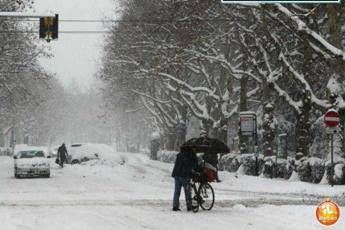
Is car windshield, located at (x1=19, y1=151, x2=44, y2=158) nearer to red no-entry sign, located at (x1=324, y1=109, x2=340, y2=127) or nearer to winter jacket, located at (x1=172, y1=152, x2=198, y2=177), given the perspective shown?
red no-entry sign, located at (x1=324, y1=109, x2=340, y2=127)

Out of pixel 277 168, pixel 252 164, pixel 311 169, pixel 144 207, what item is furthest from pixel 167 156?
pixel 144 207

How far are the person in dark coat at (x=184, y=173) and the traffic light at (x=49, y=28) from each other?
28.0 ft

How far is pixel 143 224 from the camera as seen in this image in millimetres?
14891

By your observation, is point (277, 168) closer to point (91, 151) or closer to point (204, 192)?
point (204, 192)

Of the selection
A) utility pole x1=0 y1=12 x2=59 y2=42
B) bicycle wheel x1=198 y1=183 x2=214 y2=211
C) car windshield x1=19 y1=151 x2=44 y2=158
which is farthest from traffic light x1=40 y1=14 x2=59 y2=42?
car windshield x1=19 y1=151 x2=44 y2=158

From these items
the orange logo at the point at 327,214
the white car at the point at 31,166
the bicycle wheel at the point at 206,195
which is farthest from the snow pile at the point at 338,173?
the orange logo at the point at 327,214

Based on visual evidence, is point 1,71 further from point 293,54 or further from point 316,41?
point 316,41

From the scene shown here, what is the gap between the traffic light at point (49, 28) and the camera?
987 inches

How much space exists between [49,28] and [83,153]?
2415 centimetres

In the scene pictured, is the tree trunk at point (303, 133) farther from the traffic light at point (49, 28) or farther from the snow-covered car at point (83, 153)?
the snow-covered car at point (83, 153)

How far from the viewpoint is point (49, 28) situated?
82.4ft

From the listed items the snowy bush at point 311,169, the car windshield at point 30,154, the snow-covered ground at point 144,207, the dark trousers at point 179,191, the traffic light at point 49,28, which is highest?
the traffic light at point 49,28

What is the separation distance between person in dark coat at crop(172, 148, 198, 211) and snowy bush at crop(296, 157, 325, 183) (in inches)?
494

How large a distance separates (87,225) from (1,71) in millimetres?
31146
